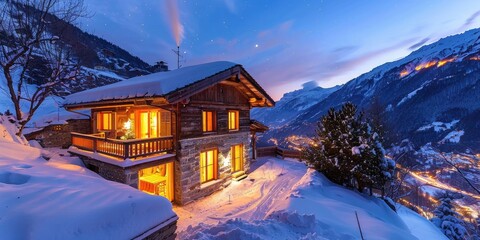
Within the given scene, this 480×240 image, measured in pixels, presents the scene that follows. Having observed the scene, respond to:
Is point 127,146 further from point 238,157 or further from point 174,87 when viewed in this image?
point 238,157

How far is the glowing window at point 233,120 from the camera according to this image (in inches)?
596

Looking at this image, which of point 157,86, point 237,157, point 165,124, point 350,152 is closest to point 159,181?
point 165,124

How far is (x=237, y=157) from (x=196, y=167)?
14.0 ft

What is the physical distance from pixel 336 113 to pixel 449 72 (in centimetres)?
15419

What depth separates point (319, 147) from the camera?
13.2 meters

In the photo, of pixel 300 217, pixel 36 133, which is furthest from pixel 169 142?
pixel 36 133

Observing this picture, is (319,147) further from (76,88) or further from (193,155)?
(76,88)

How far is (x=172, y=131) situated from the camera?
11.4m

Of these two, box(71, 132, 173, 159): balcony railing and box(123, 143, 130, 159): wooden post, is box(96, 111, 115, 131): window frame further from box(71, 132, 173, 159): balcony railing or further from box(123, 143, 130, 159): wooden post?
box(123, 143, 130, 159): wooden post

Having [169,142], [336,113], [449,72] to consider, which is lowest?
[169,142]

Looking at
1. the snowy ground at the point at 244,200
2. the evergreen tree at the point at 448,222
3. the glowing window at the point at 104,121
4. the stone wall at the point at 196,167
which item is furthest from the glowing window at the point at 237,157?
the evergreen tree at the point at 448,222

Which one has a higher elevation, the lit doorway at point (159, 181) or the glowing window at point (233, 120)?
the glowing window at point (233, 120)

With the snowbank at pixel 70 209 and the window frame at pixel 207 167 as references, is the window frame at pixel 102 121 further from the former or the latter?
the snowbank at pixel 70 209

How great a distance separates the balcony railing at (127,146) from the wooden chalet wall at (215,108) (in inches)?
39.8
